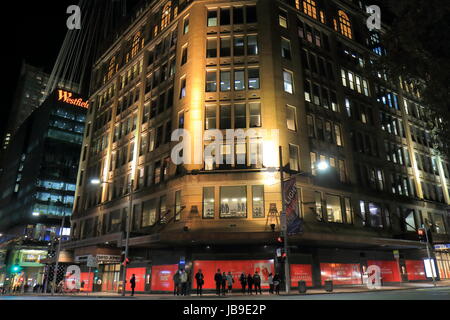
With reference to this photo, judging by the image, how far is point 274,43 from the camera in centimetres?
3491

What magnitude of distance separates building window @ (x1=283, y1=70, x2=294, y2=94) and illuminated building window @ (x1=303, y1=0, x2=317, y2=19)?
10.2 meters

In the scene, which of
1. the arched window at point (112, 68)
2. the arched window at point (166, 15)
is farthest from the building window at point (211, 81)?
the arched window at point (112, 68)

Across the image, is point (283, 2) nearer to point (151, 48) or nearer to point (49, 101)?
point (151, 48)

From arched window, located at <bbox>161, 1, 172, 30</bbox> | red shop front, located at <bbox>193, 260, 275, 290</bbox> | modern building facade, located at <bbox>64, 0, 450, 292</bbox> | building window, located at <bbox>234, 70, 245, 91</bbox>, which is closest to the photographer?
red shop front, located at <bbox>193, 260, 275, 290</bbox>

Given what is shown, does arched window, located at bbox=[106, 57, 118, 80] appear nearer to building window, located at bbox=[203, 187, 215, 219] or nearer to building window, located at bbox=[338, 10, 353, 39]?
building window, located at bbox=[203, 187, 215, 219]

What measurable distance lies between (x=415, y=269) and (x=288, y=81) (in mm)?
27295

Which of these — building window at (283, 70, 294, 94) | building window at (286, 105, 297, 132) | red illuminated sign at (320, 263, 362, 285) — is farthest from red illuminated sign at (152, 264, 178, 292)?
building window at (283, 70, 294, 94)

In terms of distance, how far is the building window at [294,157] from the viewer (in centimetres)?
3186

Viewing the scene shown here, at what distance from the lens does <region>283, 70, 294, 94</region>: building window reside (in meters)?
34.7

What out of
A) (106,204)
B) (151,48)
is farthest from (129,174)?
(151,48)

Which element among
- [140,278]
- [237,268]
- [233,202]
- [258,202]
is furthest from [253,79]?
[140,278]

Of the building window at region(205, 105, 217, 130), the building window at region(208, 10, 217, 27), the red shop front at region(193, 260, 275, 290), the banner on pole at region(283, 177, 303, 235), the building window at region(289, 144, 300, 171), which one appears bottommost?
the red shop front at region(193, 260, 275, 290)

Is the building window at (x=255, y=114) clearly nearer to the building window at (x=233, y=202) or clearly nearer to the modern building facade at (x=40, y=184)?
the building window at (x=233, y=202)

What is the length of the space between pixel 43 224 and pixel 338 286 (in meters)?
78.8
